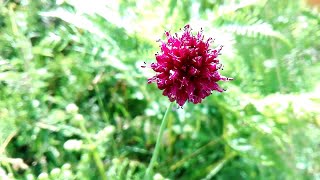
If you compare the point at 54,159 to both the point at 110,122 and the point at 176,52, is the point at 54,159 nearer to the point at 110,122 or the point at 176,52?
the point at 110,122

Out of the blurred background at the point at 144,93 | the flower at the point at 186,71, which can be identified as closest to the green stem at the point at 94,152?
the blurred background at the point at 144,93

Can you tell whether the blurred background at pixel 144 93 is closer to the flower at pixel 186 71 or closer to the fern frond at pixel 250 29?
A: the fern frond at pixel 250 29

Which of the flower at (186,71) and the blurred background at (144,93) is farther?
the blurred background at (144,93)

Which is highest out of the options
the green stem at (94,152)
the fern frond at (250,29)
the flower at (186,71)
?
the fern frond at (250,29)

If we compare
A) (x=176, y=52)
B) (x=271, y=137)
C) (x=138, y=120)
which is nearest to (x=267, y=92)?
(x=271, y=137)

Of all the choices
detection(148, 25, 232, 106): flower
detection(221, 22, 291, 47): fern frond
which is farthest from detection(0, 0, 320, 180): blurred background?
detection(148, 25, 232, 106): flower
